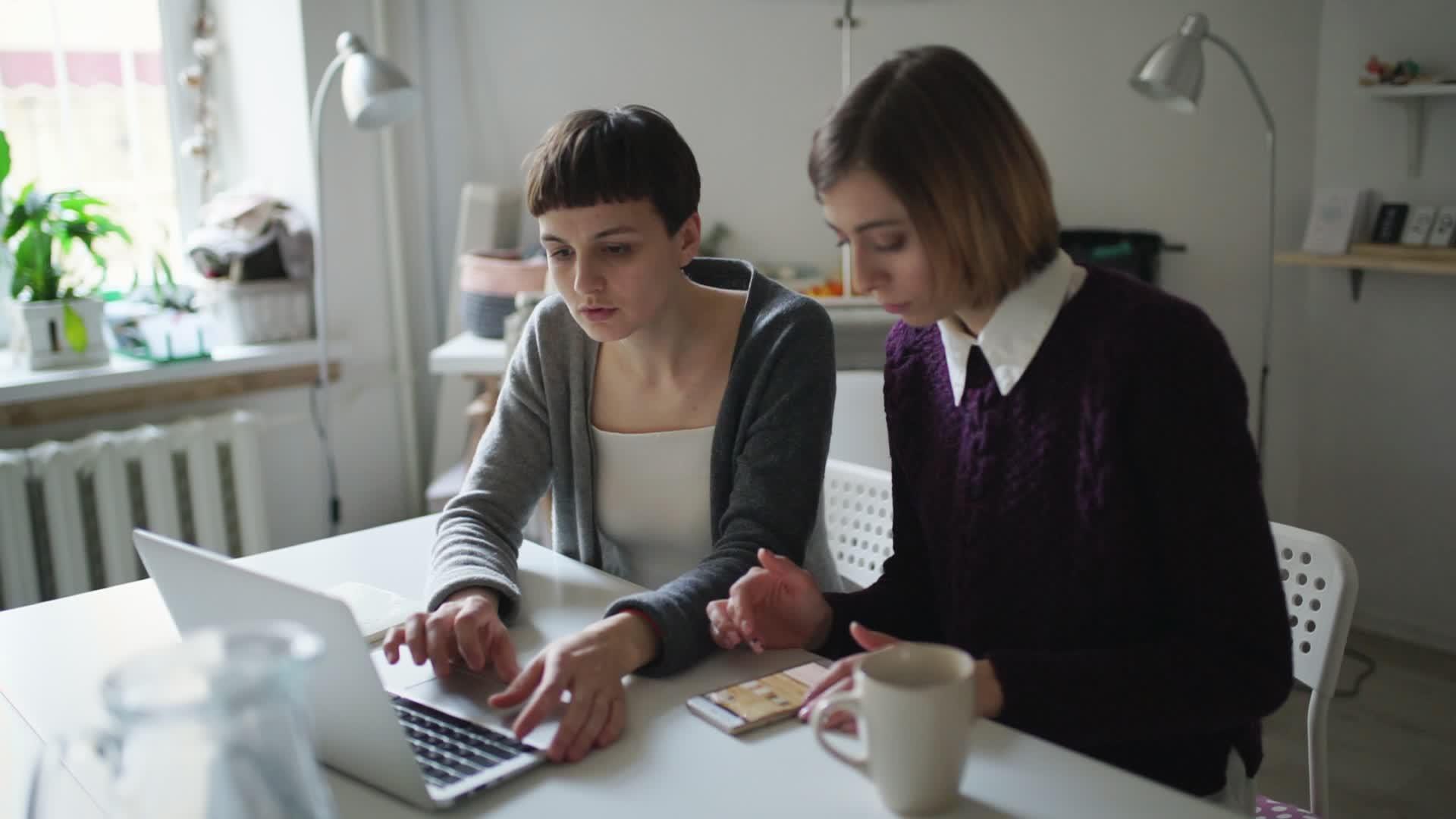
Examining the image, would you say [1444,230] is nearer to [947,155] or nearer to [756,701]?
[947,155]

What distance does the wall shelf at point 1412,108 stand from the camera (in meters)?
2.64

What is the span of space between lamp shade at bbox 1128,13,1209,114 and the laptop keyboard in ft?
6.47

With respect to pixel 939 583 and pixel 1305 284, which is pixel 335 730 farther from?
pixel 1305 284

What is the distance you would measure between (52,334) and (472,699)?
6.34 feet

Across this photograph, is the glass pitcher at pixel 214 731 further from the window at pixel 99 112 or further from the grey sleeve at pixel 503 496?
the window at pixel 99 112

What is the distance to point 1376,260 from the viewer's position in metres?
2.70

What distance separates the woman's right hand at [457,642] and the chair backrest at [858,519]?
547 mm

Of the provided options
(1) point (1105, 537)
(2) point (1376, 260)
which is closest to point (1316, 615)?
(1) point (1105, 537)

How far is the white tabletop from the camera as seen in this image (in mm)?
2650

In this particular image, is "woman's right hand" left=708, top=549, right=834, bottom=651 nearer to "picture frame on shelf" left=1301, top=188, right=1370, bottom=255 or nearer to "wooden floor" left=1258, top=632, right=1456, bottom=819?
"wooden floor" left=1258, top=632, right=1456, bottom=819

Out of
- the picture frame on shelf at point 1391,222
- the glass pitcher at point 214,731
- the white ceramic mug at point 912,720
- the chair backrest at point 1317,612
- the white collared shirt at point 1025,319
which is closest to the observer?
the glass pitcher at point 214,731

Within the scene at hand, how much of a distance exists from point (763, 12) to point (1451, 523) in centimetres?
200

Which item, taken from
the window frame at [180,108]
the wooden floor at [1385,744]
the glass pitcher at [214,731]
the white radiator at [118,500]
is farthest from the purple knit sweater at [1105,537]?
the window frame at [180,108]

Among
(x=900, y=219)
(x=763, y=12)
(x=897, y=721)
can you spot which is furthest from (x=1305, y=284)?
(x=897, y=721)
